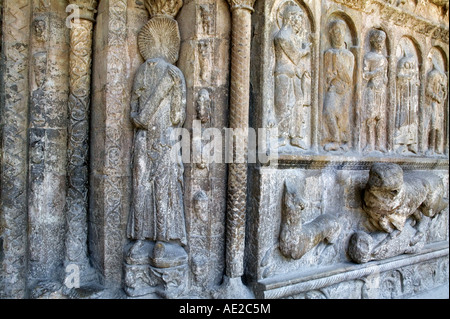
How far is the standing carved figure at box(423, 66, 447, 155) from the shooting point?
568 centimetres

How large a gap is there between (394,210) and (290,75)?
208 centimetres

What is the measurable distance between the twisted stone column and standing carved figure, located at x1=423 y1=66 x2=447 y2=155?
3.52m

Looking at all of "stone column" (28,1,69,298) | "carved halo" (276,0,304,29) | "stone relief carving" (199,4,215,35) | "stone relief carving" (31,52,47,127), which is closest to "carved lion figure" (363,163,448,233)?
"carved halo" (276,0,304,29)

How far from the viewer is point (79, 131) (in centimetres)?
386

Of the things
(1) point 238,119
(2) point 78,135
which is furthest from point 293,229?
(2) point 78,135

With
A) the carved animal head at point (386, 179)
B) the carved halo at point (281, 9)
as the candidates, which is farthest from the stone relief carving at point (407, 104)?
the carved halo at point (281, 9)

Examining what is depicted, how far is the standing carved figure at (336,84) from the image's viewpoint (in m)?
4.38

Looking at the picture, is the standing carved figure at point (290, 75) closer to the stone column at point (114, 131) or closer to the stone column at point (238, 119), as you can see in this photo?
the stone column at point (238, 119)

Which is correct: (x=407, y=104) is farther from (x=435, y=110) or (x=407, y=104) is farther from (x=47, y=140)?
(x=47, y=140)

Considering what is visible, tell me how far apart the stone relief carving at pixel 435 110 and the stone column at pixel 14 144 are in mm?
5382

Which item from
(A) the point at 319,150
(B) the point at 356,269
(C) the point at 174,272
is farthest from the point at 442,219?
(C) the point at 174,272

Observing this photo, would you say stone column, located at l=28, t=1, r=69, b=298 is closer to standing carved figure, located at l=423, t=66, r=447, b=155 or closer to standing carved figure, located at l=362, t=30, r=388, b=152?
standing carved figure, located at l=362, t=30, r=388, b=152
